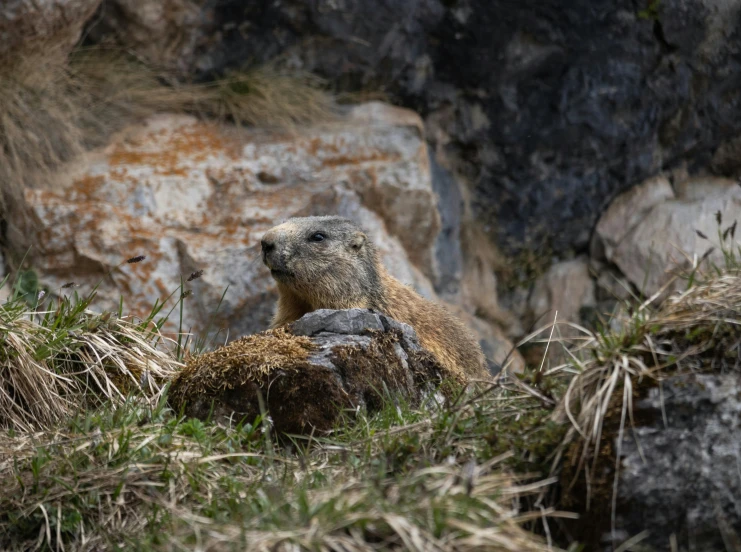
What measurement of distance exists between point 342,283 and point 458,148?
6305mm

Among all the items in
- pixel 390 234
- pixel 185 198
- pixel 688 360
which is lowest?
pixel 390 234

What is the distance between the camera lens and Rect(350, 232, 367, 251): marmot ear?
768 cm

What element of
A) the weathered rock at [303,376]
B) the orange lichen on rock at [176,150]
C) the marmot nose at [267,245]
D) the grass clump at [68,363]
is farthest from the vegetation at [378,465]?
the orange lichen on rock at [176,150]

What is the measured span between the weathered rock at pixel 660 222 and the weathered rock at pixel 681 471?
8193 millimetres

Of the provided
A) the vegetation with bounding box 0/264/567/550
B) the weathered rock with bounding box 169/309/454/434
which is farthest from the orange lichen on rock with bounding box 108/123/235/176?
the weathered rock with bounding box 169/309/454/434

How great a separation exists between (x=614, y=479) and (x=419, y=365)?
224 cm

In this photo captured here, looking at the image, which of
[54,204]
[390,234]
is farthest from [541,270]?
[54,204]

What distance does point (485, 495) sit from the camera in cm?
376

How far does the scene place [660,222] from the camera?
1260cm

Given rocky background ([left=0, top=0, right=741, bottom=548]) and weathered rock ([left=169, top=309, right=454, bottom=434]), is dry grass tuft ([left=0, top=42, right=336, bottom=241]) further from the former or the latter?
weathered rock ([left=169, top=309, right=454, bottom=434])

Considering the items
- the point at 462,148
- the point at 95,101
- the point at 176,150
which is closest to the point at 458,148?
the point at 462,148

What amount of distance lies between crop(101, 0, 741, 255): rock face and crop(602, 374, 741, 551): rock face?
9167 mm

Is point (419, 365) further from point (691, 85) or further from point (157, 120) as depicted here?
point (691, 85)

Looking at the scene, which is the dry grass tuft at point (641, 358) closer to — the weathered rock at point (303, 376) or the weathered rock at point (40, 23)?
the weathered rock at point (303, 376)
